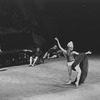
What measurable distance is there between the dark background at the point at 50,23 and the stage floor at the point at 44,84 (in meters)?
3.48

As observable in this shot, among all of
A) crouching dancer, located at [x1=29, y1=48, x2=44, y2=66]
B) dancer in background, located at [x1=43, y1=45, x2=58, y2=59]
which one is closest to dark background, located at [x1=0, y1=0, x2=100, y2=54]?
dancer in background, located at [x1=43, y1=45, x2=58, y2=59]

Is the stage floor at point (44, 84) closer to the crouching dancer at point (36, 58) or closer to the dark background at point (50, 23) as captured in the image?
the crouching dancer at point (36, 58)

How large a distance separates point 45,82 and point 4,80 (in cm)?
179

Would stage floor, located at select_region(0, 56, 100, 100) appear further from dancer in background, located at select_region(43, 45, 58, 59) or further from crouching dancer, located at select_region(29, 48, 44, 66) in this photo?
dancer in background, located at select_region(43, 45, 58, 59)

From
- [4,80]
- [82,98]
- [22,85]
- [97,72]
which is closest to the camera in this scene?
[82,98]

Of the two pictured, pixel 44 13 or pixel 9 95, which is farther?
pixel 44 13

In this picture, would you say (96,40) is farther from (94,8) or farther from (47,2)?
(47,2)

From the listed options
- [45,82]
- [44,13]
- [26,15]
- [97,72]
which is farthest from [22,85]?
[44,13]

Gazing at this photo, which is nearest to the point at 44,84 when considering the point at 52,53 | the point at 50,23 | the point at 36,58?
the point at 36,58

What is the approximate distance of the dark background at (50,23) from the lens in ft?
59.7

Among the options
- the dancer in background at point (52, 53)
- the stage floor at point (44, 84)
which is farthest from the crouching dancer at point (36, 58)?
the dancer in background at point (52, 53)

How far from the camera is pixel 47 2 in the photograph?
20.8 metres

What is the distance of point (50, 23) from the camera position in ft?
68.6

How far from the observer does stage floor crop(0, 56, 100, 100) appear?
31.2 ft
